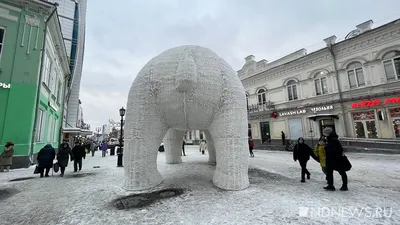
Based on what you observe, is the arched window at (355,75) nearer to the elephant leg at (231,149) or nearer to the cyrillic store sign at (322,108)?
the cyrillic store sign at (322,108)

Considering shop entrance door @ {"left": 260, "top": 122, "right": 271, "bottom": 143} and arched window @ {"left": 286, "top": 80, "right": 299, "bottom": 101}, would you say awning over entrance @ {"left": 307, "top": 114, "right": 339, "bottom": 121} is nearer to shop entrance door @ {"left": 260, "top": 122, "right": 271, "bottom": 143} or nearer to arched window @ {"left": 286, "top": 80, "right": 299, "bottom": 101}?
arched window @ {"left": 286, "top": 80, "right": 299, "bottom": 101}

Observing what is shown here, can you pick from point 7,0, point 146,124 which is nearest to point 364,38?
point 146,124

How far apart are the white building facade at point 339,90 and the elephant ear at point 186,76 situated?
1330 centimetres

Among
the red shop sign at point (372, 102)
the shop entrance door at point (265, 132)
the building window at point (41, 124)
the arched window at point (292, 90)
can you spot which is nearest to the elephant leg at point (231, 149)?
the building window at point (41, 124)

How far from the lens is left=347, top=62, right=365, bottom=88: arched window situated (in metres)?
12.5

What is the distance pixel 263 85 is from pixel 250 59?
351 centimetres

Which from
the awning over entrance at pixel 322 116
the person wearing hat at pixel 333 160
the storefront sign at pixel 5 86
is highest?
the storefront sign at pixel 5 86

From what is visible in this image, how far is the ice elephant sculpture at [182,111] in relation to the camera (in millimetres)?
3334

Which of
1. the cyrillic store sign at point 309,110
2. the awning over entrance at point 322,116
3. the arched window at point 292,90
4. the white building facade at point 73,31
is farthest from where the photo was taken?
the white building facade at point 73,31

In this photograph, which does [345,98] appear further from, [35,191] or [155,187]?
[35,191]

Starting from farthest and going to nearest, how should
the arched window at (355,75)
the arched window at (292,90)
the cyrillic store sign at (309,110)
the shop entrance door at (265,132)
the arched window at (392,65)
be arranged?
the shop entrance door at (265,132)
the arched window at (292,90)
the cyrillic store sign at (309,110)
the arched window at (355,75)
the arched window at (392,65)

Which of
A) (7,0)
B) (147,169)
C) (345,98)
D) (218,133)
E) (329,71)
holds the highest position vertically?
(7,0)

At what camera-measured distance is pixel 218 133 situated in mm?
3486

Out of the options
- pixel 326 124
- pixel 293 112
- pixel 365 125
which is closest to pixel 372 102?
pixel 365 125
